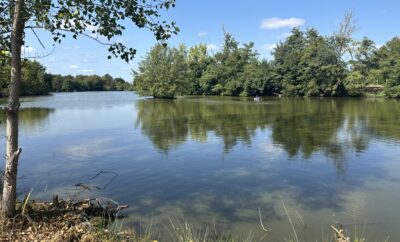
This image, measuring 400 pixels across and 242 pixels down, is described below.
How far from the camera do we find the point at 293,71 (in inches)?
2667

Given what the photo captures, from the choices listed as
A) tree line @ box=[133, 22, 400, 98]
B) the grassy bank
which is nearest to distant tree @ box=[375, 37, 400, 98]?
tree line @ box=[133, 22, 400, 98]

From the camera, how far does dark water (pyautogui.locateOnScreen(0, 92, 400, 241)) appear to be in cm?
768

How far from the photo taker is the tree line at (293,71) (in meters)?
60.1

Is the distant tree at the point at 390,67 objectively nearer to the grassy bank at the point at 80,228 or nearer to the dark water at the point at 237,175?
the dark water at the point at 237,175

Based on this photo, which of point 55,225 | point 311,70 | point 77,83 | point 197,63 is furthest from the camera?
point 77,83

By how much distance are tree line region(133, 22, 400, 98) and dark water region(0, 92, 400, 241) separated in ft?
135

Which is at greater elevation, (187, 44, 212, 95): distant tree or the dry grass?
(187, 44, 212, 95): distant tree

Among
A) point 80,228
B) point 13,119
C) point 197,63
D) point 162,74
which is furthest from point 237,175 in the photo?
point 197,63

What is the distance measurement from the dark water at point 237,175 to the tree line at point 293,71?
135 ft

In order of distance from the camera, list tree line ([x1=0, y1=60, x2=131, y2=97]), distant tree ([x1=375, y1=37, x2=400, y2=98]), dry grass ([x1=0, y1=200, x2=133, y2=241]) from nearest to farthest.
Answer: dry grass ([x1=0, y1=200, x2=133, y2=241]) → distant tree ([x1=375, y1=37, x2=400, y2=98]) → tree line ([x1=0, y1=60, x2=131, y2=97])

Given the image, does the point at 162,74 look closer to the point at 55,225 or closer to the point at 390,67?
the point at 390,67

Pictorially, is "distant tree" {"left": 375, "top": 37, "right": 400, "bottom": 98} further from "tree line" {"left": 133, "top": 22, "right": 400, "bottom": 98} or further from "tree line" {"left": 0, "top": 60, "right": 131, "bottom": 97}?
"tree line" {"left": 0, "top": 60, "right": 131, "bottom": 97}

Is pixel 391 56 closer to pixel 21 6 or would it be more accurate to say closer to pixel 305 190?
pixel 305 190

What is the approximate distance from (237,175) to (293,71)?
195ft
